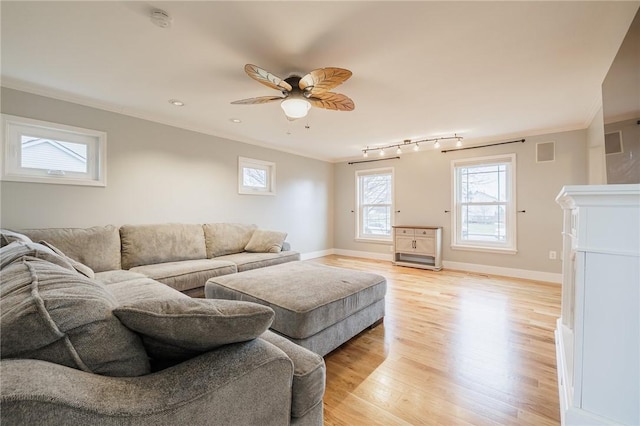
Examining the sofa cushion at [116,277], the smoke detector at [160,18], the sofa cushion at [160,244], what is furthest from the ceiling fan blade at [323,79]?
the sofa cushion at [160,244]

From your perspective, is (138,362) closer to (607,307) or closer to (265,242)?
(607,307)

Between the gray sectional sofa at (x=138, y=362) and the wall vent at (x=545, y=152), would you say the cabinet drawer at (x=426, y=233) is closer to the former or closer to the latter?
the wall vent at (x=545, y=152)

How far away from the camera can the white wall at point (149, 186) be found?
2771 mm

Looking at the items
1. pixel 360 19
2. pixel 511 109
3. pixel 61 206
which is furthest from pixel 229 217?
pixel 511 109

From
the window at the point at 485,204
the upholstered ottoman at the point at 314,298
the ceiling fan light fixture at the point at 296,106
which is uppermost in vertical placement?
the ceiling fan light fixture at the point at 296,106

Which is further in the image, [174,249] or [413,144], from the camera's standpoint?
[413,144]

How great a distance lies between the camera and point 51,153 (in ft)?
9.61

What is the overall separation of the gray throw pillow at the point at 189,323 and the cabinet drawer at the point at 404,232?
4607 mm

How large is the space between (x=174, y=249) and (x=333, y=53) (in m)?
2.82

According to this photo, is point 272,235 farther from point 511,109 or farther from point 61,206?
point 511,109

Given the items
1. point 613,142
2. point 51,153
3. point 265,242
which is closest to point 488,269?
point 613,142

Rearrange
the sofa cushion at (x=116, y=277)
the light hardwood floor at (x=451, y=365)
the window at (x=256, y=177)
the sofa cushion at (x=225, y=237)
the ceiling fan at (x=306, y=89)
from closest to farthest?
1. the light hardwood floor at (x=451, y=365)
2. the ceiling fan at (x=306, y=89)
3. the sofa cushion at (x=116, y=277)
4. the sofa cushion at (x=225, y=237)
5. the window at (x=256, y=177)

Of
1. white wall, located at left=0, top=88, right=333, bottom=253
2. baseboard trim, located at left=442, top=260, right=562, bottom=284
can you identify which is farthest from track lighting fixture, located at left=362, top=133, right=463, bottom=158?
baseboard trim, located at left=442, top=260, right=562, bottom=284

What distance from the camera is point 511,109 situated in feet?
10.8
